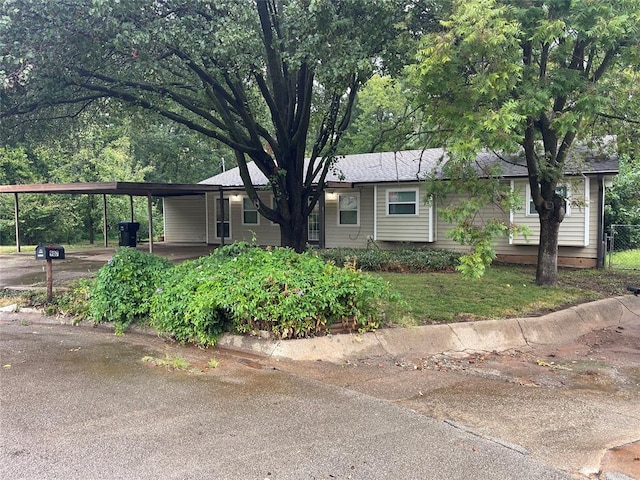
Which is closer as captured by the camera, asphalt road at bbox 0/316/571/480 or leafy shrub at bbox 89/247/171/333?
asphalt road at bbox 0/316/571/480

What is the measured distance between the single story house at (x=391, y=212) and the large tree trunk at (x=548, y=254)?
0.69 m

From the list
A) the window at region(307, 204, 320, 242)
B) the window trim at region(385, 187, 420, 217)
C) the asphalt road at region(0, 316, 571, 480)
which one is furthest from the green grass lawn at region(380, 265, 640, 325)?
the window at region(307, 204, 320, 242)

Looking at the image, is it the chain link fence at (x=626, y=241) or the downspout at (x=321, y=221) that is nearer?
the downspout at (x=321, y=221)

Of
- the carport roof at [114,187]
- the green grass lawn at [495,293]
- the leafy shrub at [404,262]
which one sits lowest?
the green grass lawn at [495,293]

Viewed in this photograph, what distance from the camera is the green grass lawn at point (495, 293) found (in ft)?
23.7

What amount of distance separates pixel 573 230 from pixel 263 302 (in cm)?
1057

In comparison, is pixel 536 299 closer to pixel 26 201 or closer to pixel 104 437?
pixel 104 437

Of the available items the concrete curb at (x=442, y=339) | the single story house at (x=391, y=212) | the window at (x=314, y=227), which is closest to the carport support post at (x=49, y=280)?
the concrete curb at (x=442, y=339)

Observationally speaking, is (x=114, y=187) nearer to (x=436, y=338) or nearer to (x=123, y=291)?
(x=123, y=291)

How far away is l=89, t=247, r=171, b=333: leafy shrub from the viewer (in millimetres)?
6426

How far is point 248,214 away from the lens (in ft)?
64.4

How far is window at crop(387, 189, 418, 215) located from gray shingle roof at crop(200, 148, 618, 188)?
474 mm

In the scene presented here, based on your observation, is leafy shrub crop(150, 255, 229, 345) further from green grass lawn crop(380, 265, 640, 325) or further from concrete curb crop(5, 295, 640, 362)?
green grass lawn crop(380, 265, 640, 325)

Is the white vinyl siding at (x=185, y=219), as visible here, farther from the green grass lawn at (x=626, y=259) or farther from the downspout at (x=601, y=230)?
the green grass lawn at (x=626, y=259)
